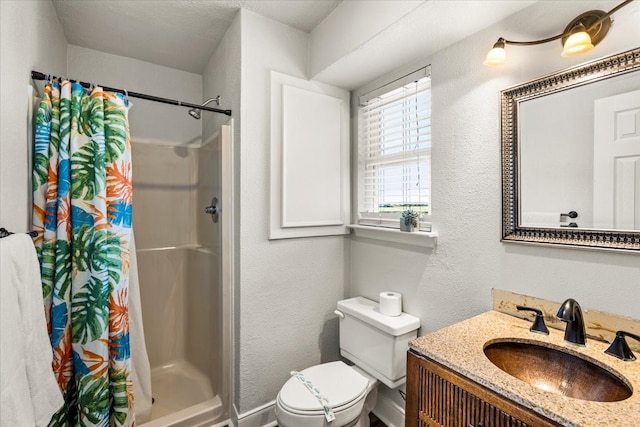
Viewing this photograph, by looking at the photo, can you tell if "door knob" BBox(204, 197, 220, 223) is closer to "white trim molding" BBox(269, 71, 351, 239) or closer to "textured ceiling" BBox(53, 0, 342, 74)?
"white trim molding" BBox(269, 71, 351, 239)

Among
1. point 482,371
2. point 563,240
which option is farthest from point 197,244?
point 563,240

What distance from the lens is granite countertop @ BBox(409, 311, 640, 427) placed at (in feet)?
2.27

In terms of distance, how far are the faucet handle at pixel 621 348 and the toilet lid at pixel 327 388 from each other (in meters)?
0.99

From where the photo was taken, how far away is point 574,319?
996mm

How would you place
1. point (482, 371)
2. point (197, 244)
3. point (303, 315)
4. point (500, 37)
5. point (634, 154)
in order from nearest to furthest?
point (482, 371) → point (634, 154) → point (500, 37) → point (303, 315) → point (197, 244)

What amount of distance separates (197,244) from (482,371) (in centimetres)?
220

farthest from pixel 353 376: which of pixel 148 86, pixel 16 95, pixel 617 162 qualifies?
pixel 148 86

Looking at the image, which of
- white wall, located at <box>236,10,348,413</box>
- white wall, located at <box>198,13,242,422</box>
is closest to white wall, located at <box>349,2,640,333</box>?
white wall, located at <box>236,10,348,413</box>

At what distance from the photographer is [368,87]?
1.99 m

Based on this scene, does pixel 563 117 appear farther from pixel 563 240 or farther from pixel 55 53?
pixel 55 53

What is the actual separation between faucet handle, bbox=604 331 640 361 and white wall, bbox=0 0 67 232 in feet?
6.62

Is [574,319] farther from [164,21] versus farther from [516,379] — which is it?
[164,21]

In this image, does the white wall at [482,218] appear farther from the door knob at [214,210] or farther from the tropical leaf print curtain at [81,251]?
the tropical leaf print curtain at [81,251]

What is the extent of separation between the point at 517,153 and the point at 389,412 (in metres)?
1.59
